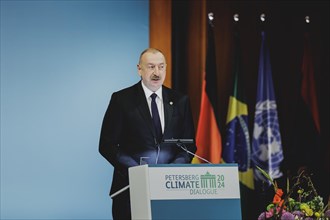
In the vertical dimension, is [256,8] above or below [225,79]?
above

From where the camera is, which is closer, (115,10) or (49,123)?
(49,123)

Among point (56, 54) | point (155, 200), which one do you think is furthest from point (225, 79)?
point (155, 200)

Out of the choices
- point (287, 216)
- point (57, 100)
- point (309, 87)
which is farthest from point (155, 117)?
point (309, 87)

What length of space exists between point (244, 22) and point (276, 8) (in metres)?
0.38

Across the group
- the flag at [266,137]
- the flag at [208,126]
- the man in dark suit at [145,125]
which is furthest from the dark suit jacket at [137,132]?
the flag at [266,137]

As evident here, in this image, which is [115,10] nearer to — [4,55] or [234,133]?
[4,55]

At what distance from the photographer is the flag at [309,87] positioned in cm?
624

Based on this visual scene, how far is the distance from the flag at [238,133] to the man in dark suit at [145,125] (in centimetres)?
175

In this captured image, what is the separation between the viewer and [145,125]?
4176 mm

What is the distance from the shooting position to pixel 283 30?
21.7 ft

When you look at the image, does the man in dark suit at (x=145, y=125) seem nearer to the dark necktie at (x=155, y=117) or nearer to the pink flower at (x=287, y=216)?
the dark necktie at (x=155, y=117)

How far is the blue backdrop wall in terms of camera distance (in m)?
5.23

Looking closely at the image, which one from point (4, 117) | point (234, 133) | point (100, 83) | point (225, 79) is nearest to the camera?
point (4, 117)

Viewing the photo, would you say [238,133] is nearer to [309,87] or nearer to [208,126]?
[208,126]
